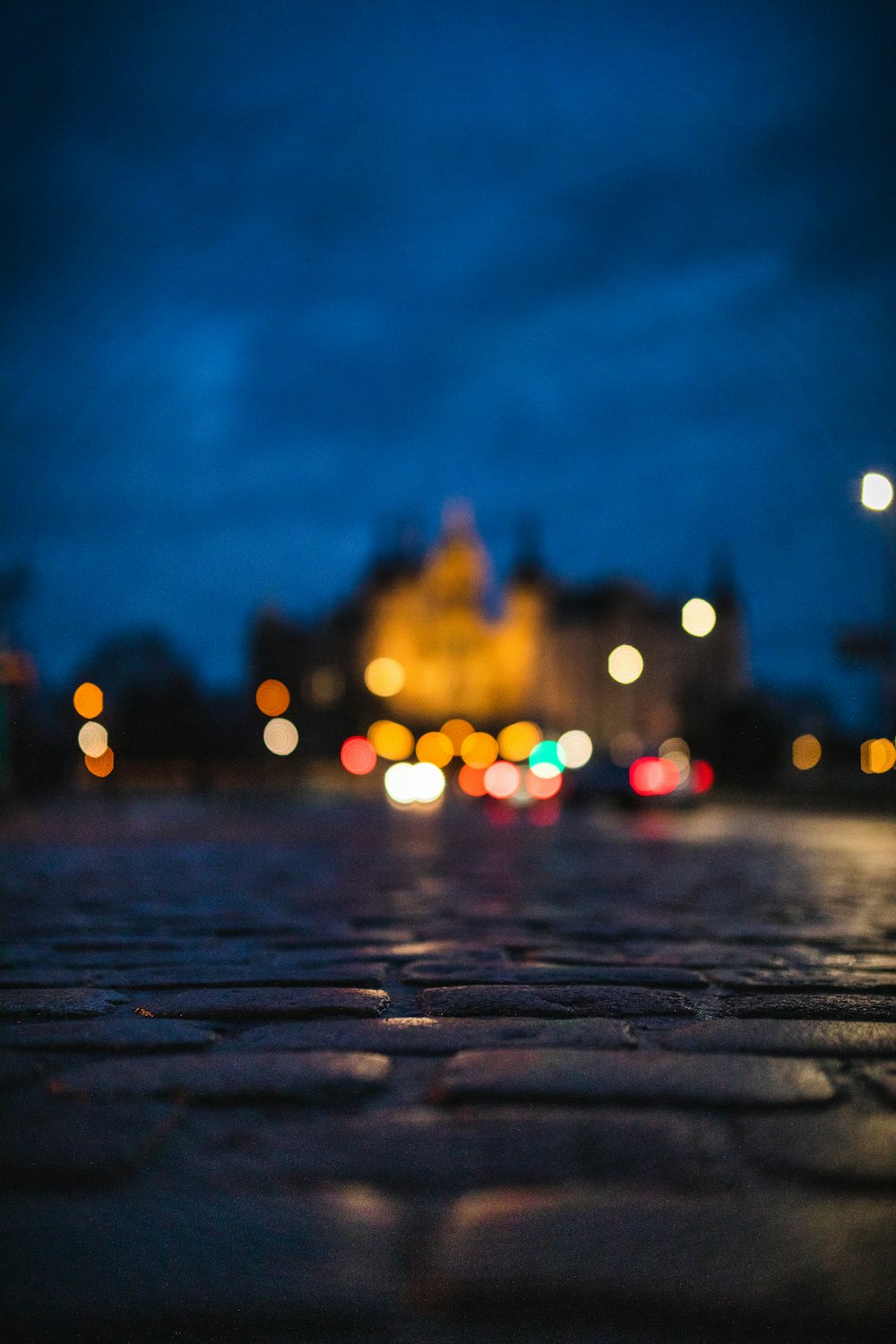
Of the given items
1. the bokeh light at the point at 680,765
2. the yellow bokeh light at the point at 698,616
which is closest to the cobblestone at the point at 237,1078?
the bokeh light at the point at 680,765

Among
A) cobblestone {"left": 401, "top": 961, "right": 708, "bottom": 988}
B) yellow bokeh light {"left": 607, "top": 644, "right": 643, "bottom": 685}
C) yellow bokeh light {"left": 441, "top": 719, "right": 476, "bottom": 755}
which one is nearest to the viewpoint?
cobblestone {"left": 401, "top": 961, "right": 708, "bottom": 988}

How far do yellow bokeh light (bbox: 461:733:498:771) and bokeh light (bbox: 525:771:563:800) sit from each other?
186 ft

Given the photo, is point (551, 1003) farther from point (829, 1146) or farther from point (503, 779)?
point (503, 779)

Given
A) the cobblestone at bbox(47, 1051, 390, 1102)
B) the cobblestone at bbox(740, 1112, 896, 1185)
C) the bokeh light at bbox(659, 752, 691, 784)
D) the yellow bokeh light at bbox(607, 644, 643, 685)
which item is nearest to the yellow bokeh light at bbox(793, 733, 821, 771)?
the yellow bokeh light at bbox(607, 644, 643, 685)

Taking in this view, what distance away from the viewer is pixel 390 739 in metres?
101

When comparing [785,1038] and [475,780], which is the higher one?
[785,1038]

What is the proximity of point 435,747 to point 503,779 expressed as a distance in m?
66.1

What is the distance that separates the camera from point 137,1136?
10.4 ft

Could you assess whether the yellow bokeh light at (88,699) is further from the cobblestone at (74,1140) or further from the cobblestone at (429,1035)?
the cobblestone at (74,1140)

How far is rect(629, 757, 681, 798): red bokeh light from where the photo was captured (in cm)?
3031

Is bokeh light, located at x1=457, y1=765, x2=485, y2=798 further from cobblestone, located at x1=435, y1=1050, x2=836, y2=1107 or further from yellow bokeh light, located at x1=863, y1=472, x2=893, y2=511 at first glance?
cobblestone, located at x1=435, y1=1050, x2=836, y2=1107

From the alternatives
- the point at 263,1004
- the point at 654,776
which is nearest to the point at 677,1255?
the point at 263,1004

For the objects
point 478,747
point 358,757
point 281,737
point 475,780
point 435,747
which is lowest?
point 475,780

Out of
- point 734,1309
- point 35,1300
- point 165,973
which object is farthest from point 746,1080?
point 165,973
